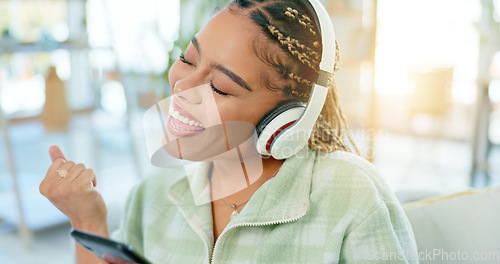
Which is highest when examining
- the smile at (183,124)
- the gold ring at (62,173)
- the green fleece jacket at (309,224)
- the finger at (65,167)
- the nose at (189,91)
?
the nose at (189,91)

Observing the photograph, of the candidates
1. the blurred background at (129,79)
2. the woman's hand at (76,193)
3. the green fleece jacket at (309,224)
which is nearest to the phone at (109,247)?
the woman's hand at (76,193)

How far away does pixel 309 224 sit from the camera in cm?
75

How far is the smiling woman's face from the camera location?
0.70 meters

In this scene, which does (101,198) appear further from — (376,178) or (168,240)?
(376,178)

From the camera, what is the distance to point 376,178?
769 mm

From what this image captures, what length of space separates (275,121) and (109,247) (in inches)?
11.6

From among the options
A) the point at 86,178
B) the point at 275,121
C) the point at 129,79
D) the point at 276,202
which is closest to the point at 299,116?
the point at 275,121

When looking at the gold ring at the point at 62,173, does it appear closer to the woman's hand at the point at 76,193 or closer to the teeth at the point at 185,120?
the woman's hand at the point at 76,193

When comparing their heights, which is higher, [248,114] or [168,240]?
[248,114]

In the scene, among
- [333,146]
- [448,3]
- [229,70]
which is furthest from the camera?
[448,3]

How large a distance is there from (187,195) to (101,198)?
20 centimetres

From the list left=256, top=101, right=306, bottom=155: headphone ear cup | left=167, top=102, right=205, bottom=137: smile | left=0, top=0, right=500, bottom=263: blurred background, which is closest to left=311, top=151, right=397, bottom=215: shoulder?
Result: left=256, top=101, right=306, bottom=155: headphone ear cup

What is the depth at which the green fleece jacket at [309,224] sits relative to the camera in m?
0.72

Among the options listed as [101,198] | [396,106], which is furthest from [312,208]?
[396,106]
